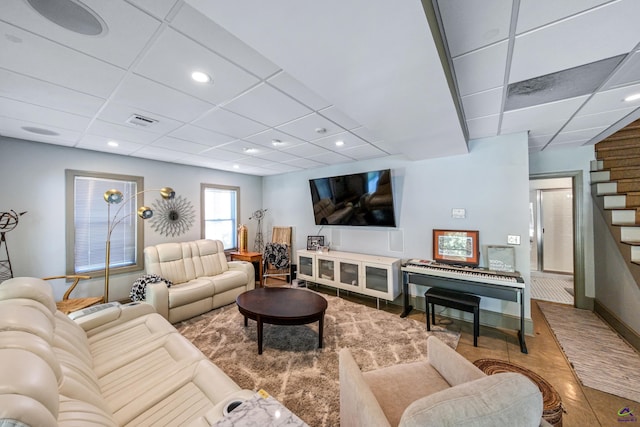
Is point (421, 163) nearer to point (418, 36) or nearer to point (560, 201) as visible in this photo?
point (418, 36)

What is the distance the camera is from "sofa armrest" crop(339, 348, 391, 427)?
103 centimetres

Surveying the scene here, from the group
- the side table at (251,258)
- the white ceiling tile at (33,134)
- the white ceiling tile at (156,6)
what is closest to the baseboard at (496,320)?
the side table at (251,258)

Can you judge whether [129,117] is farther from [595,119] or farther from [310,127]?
[595,119]

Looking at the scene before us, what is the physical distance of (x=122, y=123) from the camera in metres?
2.48

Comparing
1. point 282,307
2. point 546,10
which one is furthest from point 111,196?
point 546,10

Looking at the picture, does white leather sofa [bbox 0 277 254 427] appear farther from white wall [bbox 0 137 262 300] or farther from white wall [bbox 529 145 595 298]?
white wall [bbox 529 145 595 298]

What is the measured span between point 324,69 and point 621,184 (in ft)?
13.8

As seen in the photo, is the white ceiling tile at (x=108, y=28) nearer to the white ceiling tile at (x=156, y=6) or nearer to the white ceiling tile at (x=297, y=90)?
the white ceiling tile at (x=156, y=6)

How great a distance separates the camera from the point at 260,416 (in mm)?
1025

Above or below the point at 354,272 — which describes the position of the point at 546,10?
above

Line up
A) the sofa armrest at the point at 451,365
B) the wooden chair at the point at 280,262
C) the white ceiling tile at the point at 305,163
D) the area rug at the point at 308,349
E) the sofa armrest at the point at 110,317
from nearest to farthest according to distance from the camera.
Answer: the sofa armrest at the point at 451,365
the area rug at the point at 308,349
the sofa armrest at the point at 110,317
the white ceiling tile at the point at 305,163
the wooden chair at the point at 280,262

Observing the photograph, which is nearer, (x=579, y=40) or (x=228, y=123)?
(x=579, y=40)

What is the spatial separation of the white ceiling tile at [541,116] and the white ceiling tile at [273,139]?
92.8 inches

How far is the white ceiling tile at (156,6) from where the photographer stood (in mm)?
1083
